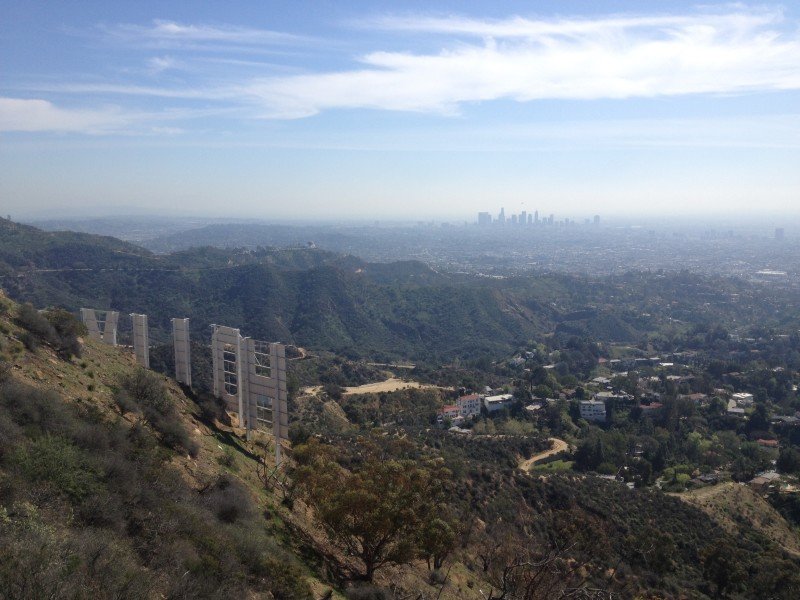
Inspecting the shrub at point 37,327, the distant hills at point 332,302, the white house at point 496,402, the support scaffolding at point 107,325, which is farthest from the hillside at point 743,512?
the distant hills at point 332,302

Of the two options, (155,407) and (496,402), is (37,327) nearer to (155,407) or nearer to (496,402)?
(155,407)

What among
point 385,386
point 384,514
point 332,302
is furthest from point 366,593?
point 332,302

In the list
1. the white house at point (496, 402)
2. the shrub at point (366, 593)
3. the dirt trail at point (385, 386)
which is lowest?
the white house at point (496, 402)

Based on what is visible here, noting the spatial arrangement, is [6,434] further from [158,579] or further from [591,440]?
[591,440]

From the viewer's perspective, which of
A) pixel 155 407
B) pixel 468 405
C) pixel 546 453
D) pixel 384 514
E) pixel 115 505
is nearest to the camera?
pixel 115 505

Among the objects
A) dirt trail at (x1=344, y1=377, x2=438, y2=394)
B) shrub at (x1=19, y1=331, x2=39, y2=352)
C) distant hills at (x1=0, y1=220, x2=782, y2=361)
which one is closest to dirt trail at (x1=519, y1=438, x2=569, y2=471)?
dirt trail at (x1=344, y1=377, x2=438, y2=394)

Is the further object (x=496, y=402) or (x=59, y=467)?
(x=496, y=402)

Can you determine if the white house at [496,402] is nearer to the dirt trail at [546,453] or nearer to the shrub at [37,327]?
the dirt trail at [546,453]
